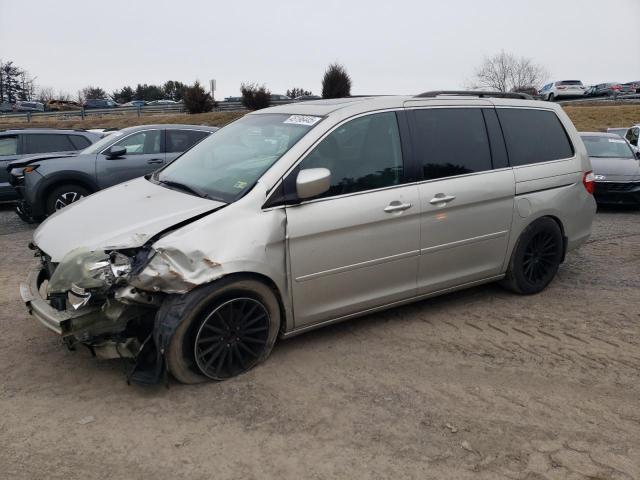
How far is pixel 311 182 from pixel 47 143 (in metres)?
8.90

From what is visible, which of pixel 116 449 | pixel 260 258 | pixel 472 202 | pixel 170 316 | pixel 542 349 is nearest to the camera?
pixel 116 449

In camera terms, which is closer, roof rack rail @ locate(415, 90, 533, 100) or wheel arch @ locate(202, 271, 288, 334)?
wheel arch @ locate(202, 271, 288, 334)

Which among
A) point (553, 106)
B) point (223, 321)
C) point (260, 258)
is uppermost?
point (553, 106)

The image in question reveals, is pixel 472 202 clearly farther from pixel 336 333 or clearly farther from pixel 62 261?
pixel 62 261

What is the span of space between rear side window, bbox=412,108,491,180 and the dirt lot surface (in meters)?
1.28

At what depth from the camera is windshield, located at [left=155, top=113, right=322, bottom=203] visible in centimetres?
411

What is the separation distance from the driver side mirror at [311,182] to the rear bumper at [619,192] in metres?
7.97

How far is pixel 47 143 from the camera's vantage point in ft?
36.4

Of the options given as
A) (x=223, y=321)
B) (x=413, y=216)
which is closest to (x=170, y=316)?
(x=223, y=321)

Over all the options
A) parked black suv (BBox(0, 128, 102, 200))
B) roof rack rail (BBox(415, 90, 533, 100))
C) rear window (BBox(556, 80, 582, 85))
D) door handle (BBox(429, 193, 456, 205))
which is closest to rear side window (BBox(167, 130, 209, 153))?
parked black suv (BBox(0, 128, 102, 200))

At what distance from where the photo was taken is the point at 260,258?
380cm

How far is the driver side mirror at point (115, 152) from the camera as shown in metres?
9.19

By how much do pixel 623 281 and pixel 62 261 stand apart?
17.4 ft

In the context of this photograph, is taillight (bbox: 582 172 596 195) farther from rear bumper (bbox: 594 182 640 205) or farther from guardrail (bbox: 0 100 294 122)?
guardrail (bbox: 0 100 294 122)
